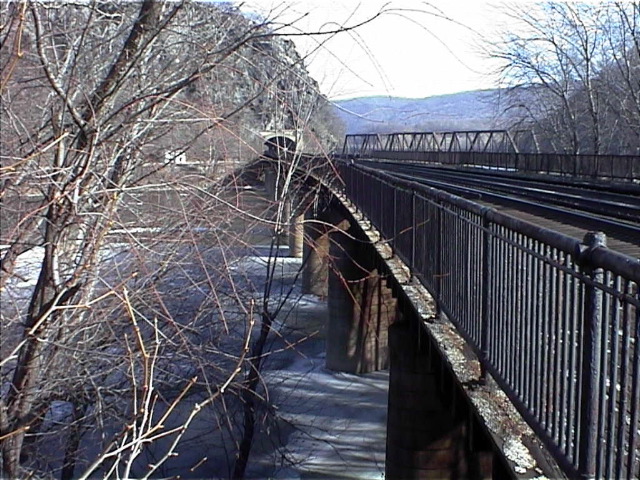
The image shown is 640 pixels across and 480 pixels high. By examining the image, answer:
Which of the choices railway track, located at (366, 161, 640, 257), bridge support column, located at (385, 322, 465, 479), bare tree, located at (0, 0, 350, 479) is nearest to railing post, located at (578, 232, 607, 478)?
bare tree, located at (0, 0, 350, 479)

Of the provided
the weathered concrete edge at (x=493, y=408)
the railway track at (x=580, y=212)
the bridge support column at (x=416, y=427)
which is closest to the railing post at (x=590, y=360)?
the weathered concrete edge at (x=493, y=408)

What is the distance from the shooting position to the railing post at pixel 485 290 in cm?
541

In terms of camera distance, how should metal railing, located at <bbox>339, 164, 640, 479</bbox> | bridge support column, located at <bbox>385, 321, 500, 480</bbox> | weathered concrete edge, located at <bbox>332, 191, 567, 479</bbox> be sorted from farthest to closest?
bridge support column, located at <bbox>385, 321, 500, 480</bbox> → weathered concrete edge, located at <bbox>332, 191, 567, 479</bbox> → metal railing, located at <bbox>339, 164, 640, 479</bbox>

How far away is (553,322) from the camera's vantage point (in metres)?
4.34

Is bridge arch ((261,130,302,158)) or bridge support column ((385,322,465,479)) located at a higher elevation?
bridge arch ((261,130,302,158))

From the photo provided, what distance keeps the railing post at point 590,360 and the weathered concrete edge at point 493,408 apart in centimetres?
55

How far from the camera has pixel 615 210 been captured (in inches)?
499

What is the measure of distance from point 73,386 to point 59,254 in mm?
1352

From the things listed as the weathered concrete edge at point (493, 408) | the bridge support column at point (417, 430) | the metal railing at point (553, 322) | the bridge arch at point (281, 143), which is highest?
the bridge arch at point (281, 143)

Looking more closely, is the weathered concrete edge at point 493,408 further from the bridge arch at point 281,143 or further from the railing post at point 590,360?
the bridge arch at point 281,143

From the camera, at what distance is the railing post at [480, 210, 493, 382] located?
213 inches

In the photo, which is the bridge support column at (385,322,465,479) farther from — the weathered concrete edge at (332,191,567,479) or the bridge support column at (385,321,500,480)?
the weathered concrete edge at (332,191,567,479)

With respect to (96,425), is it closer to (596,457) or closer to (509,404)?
(509,404)

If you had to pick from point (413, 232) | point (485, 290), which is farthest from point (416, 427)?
point (485, 290)
